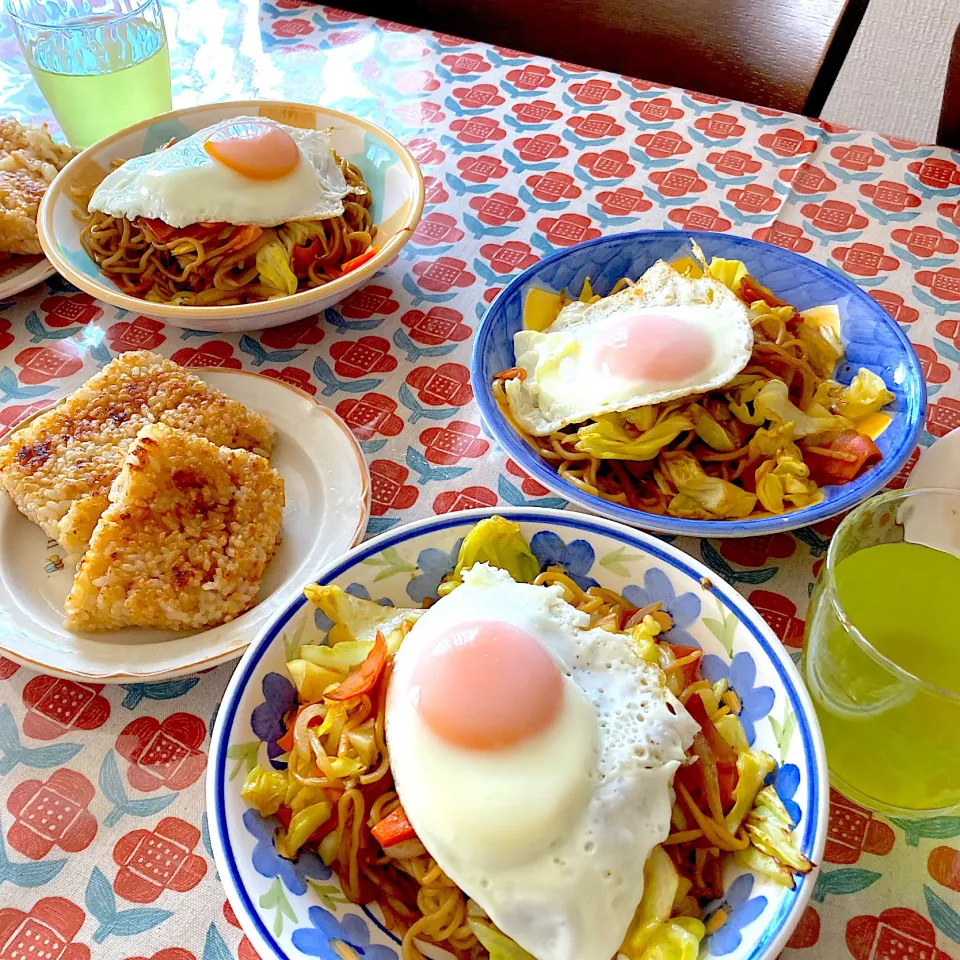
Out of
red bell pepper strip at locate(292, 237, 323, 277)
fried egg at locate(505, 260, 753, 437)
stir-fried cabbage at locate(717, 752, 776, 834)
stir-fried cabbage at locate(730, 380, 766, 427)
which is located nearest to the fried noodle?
red bell pepper strip at locate(292, 237, 323, 277)

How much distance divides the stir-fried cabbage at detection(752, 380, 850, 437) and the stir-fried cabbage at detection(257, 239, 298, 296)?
3.54 ft

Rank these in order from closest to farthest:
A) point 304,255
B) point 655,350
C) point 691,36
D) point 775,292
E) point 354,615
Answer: point 354,615, point 655,350, point 775,292, point 304,255, point 691,36

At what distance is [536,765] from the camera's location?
3.47 ft

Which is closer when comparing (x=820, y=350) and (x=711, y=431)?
(x=711, y=431)

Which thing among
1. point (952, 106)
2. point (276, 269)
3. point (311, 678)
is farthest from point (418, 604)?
point (952, 106)

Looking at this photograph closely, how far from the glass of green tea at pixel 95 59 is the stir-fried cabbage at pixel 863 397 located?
2.01m

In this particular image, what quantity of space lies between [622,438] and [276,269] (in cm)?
93

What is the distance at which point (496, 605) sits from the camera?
1210 millimetres

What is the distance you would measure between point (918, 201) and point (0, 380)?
2434mm

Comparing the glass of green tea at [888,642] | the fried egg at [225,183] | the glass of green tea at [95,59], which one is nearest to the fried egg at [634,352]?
the glass of green tea at [888,642]

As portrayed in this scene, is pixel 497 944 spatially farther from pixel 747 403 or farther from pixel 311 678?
pixel 747 403

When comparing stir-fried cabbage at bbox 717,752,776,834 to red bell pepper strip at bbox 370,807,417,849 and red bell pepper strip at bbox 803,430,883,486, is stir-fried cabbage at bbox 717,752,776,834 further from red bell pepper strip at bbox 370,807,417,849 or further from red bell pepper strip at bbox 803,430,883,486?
red bell pepper strip at bbox 803,430,883,486

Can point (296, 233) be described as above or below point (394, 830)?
above

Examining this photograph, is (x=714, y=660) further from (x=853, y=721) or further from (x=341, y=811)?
(x=341, y=811)
